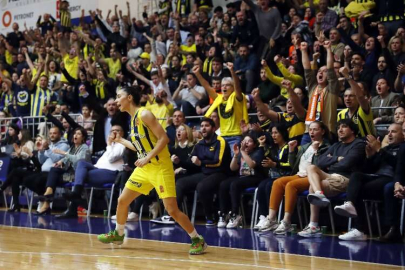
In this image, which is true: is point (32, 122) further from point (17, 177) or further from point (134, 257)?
point (134, 257)

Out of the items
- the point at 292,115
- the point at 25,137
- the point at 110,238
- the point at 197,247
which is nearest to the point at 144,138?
the point at 110,238

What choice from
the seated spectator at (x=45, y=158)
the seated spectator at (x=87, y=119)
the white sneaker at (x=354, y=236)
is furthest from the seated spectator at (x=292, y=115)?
the seated spectator at (x=87, y=119)

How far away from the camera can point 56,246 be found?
8.41 metres

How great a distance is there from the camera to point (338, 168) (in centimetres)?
934

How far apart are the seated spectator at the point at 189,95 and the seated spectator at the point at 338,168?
166 inches

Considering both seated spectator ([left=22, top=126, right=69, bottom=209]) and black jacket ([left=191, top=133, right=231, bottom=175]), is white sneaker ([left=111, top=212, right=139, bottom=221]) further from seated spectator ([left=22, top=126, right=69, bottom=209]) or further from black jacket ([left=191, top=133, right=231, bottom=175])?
seated spectator ([left=22, top=126, right=69, bottom=209])

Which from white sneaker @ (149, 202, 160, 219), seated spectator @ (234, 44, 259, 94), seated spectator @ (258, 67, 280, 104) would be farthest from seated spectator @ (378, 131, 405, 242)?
seated spectator @ (234, 44, 259, 94)

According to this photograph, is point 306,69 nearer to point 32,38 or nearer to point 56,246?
point 56,246

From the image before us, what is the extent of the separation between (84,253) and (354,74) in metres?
5.50

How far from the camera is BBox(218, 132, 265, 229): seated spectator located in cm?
1057

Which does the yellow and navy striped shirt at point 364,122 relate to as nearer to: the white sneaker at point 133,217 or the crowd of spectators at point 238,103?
the crowd of spectators at point 238,103

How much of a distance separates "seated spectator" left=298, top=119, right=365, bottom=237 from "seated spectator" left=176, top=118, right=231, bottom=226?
1905 mm

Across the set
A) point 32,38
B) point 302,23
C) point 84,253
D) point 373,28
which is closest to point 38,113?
point 32,38

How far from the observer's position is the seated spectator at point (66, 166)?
12.7 m
